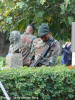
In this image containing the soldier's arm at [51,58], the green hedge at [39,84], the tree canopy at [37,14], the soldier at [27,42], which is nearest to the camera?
the green hedge at [39,84]

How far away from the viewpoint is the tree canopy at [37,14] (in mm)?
10430

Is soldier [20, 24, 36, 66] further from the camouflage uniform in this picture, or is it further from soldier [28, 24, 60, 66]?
soldier [28, 24, 60, 66]

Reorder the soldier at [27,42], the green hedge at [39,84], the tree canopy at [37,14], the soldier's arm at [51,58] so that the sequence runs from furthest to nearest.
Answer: the tree canopy at [37,14] < the soldier at [27,42] < the soldier's arm at [51,58] < the green hedge at [39,84]

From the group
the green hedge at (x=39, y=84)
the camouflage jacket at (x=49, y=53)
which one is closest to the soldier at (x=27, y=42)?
the camouflage jacket at (x=49, y=53)

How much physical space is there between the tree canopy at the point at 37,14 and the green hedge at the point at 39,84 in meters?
3.44

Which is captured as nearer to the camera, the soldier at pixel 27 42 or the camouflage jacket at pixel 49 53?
the camouflage jacket at pixel 49 53

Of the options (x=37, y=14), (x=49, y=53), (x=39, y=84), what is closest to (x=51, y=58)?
(x=49, y=53)

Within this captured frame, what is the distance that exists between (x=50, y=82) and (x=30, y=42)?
2971 millimetres

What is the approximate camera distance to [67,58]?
42.8 ft

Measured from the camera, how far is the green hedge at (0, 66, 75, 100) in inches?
251

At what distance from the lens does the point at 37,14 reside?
10672mm

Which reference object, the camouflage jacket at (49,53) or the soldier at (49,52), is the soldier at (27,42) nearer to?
the camouflage jacket at (49,53)

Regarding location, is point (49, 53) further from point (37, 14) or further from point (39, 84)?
point (37, 14)

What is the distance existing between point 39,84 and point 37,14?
445cm
